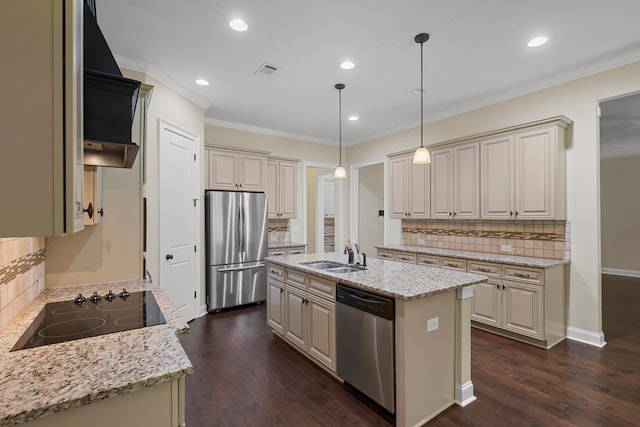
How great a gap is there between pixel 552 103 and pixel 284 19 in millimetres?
3187

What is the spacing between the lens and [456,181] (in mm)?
4219

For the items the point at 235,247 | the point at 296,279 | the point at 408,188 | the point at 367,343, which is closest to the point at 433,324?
the point at 367,343

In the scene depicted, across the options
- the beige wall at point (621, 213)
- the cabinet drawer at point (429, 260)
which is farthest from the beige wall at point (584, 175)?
the beige wall at point (621, 213)

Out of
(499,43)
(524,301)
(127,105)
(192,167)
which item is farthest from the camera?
(192,167)

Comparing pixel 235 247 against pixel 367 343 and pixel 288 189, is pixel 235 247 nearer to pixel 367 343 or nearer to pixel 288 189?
pixel 288 189

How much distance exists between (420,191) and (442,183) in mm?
387

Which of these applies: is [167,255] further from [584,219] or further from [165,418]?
[584,219]

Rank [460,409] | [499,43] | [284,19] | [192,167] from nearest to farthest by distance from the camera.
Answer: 1. [460,409]
2. [284,19]
3. [499,43]
4. [192,167]

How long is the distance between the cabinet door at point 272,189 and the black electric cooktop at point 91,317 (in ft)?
11.3

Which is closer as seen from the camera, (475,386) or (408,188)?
(475,386)

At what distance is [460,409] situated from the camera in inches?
87.0

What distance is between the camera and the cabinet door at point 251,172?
4816 millimetres

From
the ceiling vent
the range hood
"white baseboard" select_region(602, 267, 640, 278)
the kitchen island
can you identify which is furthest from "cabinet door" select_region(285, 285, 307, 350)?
"white baseboard" select_region(602, 267, 640, 278)

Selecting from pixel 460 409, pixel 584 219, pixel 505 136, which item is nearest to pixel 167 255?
pixel 460 409
